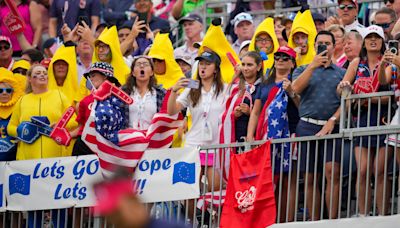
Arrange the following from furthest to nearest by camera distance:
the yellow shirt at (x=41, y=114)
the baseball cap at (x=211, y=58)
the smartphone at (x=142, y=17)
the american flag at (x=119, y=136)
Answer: the smartphone at (x=142, y=17) → the yellow shirt at (x=41, y=114) → the baseball cap at (x=211, y=58) → the american flag at (x=119, y=136)

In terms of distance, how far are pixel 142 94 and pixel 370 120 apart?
2.75 m

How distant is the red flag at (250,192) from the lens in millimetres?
15750

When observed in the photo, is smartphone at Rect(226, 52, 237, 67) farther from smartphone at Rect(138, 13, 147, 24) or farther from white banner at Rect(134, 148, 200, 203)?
smartphone at Rect(138, 13, 147, 24)

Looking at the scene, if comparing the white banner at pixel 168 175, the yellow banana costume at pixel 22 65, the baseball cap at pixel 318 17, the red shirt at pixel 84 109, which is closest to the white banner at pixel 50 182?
the red shirt at pixel 84 109

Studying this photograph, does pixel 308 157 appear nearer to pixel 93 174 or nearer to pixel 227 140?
pixel 227 140

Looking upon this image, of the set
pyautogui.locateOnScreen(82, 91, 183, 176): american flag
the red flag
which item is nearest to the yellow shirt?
pyautogui.locateOnScreen(82, 91, 183, 176): american flag

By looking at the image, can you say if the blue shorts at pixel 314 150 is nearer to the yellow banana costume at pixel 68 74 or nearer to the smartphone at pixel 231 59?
the smartphone at pixel 231 59

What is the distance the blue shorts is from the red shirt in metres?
2.49

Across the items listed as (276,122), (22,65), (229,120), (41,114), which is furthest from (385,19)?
(22,65)

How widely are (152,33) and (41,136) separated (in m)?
4.06

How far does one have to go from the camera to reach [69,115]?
17.2 m

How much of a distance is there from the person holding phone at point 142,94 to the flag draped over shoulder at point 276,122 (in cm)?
125

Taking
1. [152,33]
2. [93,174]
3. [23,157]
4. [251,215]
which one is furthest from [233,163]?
[152,33]

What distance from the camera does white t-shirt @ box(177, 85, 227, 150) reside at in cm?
1652
